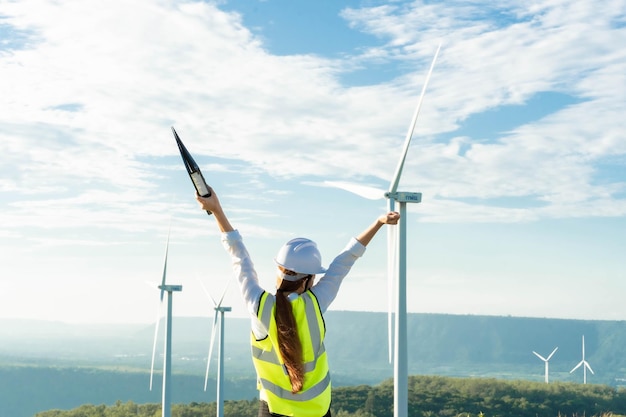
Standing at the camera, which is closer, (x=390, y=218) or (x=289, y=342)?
(x=289, y=342)

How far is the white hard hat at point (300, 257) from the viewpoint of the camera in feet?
20.0

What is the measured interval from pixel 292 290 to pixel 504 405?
153171mm

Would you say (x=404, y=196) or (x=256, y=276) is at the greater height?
(x=404, y=196)

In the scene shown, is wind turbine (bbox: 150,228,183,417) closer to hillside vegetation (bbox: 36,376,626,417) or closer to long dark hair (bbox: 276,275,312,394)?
long dark hair (bbox: 276,275,312,394)

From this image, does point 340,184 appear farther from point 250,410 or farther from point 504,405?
point 504,405

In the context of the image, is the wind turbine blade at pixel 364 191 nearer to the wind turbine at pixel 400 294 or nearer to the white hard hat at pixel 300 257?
the wind turbine at pixel 400 294

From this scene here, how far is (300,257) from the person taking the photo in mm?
6113

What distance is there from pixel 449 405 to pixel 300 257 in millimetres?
144136

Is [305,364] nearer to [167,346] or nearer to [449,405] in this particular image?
[167,346]

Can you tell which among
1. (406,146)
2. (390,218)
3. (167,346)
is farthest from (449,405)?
(390,218)

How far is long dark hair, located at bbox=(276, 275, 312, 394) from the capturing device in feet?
19.2

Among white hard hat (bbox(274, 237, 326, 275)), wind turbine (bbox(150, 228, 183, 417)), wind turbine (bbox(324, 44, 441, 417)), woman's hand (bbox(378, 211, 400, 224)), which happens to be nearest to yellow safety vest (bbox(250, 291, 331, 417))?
white hard hat (bbox(274, 237, 326, 275))

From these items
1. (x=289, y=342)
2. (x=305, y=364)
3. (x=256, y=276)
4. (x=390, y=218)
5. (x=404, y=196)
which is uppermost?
(x=404, y=196)

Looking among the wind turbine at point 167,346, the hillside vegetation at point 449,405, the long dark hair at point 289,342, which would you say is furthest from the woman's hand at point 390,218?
the hillside vegetation at point 449,405
